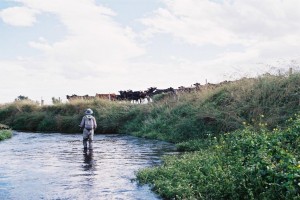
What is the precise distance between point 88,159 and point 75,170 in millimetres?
2797

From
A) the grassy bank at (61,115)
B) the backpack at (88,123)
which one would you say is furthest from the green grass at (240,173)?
the grassy bank at (61,115)

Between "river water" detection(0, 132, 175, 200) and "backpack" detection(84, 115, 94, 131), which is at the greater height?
"backpack" detection(84, 115, 94, 131)

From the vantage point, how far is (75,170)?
46.1 feet

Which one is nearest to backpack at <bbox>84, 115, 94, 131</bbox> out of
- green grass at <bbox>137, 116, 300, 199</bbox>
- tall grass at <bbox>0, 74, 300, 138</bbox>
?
tall grass at <bbox>0, 74, 300, 138</bbox>

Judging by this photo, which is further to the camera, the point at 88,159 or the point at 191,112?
the point at 191,112

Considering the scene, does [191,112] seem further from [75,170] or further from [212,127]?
[75,170]

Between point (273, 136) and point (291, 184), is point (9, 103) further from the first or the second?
point (291, 184)

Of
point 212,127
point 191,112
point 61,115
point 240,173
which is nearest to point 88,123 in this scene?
point 212,127

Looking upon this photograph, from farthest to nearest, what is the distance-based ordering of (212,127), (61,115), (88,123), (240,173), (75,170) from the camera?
(61,115) < (212,127) < (88,123) < (75,170) < (240,173)

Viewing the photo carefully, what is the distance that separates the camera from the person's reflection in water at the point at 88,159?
14959 mm

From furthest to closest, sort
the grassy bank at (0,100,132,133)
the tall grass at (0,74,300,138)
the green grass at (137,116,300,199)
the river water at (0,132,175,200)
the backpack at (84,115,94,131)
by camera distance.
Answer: the grassy bank at (0,100,132,133) → the backpack at (84,115,94,131) → the tall grass at (0,74,300,138) → the river water at (0,132,175,200) → the green grass at (137,116,300,199)

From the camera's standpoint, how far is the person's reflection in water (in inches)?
589

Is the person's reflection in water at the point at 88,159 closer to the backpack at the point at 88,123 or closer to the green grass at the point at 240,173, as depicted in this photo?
the backpack at the point at 88,123

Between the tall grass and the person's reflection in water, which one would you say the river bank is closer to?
the tall grass
